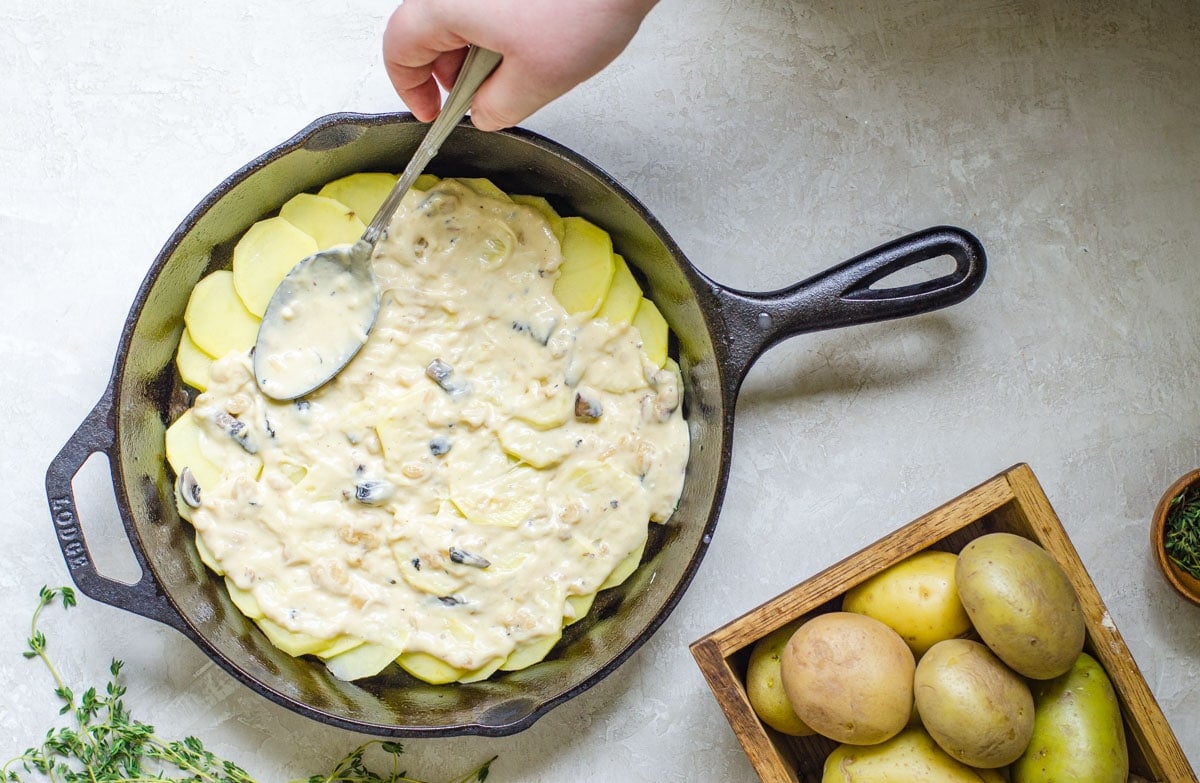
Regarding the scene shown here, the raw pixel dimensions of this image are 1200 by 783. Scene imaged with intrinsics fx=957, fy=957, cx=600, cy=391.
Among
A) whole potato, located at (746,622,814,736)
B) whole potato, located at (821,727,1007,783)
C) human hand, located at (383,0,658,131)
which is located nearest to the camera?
human hand, located at (383,0,658,131)

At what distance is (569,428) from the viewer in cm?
195

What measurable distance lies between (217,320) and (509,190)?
2.15 ft

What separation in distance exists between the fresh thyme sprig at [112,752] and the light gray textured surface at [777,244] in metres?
0.04

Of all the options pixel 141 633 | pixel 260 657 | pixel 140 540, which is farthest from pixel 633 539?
pixel 141 633

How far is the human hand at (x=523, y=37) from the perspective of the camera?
58.2 inches

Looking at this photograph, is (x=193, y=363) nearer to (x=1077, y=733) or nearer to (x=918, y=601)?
(x=918, y=601)

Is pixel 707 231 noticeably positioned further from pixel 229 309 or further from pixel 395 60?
pixel 229 309

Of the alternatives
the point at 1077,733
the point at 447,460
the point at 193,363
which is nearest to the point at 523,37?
the point at 447,460

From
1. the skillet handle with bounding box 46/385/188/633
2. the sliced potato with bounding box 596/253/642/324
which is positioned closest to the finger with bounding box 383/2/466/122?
the sliced potato with bounding box 596/253/642/324

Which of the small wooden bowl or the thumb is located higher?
the thumb

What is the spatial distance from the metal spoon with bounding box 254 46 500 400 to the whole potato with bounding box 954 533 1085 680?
4.04 feet

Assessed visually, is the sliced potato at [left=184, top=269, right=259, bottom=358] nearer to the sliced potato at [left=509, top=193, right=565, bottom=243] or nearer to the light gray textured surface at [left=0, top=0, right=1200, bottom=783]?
the light gray textured surface at [left=0, top=0, right=1200, bottom=783]

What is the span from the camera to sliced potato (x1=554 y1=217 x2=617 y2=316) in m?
1.95

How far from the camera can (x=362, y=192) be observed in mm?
1957
